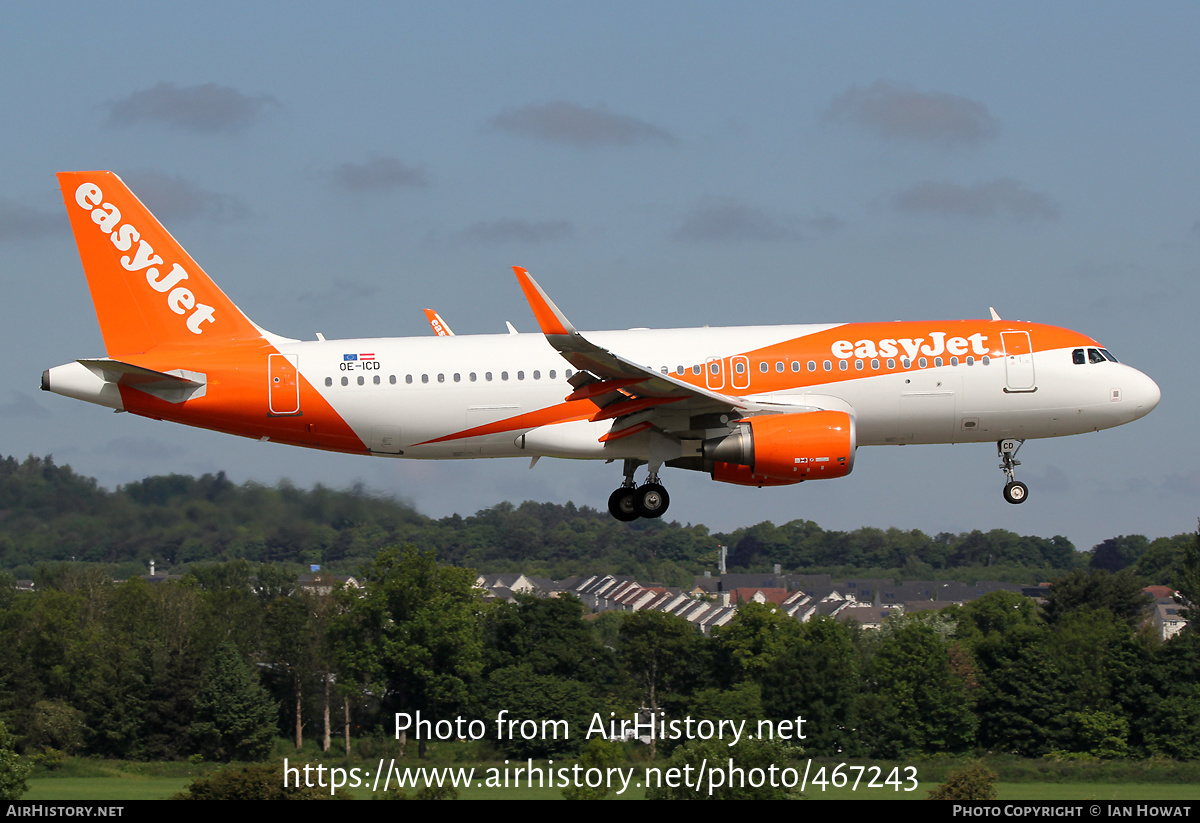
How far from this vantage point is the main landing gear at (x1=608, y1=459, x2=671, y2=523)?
115ft

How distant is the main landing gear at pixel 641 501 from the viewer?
34.9 m

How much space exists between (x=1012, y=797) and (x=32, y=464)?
46.2m

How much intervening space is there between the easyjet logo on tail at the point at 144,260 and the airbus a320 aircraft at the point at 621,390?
43 cm

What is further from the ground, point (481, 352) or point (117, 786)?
point (481, 352)

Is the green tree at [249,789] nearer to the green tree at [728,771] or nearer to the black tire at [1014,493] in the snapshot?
the green tree at [728,771]

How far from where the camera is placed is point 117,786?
68625 millimetres

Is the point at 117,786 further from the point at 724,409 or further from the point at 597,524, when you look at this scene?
the point at 597,524

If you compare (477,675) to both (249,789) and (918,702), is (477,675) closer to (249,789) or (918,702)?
(918,702)

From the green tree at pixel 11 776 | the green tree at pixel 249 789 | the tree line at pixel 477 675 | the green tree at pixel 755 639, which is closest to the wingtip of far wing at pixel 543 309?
the green tree at pixel 249 789

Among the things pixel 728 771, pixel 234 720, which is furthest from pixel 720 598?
pixel 728 771

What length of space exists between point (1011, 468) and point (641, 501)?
32.3ft
